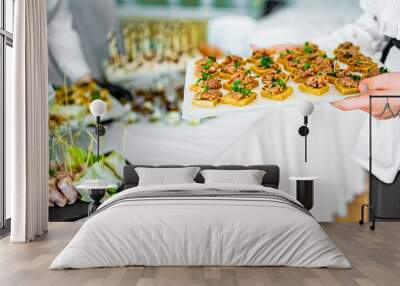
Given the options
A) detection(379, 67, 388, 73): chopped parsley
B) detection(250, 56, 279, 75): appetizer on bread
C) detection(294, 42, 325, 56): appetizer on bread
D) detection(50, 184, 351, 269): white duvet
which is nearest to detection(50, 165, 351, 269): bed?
detection(50, 184, 351, 269): white duvet

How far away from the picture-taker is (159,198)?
4.82m

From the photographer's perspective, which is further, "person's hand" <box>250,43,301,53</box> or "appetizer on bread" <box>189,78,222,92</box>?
"person's hand" <box>250,43,301,53</box>

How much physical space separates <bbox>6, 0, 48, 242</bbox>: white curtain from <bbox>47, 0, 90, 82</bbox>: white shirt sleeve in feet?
3.92

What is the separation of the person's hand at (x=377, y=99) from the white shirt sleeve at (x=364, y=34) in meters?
0.35

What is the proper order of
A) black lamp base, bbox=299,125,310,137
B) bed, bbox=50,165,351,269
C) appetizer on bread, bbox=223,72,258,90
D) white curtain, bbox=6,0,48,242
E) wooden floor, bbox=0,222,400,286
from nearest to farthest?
wooden floor, bbox=0,222,400,286, bed, bbox=50,165,351,269, white curtain, bbox=6,0,48,242, black lamp base, bbox=299,125,310,137, appetizer on bread, bbox=223,72,258,90

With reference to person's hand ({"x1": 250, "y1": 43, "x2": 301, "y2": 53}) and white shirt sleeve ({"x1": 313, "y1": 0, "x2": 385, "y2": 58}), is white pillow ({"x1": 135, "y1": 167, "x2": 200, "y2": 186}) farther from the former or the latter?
white shirt sleeve ({"x1": 313, "y1": 0, "x2": 385, "y2": 58})

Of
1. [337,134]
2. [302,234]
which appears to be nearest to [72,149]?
[337,134]

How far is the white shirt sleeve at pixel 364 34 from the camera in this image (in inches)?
290

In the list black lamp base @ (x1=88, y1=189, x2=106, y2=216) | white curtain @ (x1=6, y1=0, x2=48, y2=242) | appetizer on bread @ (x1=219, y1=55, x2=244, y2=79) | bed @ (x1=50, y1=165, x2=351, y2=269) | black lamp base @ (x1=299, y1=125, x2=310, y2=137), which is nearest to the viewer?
bed @ (x1=50, y1=165, x2=351, y2=269)

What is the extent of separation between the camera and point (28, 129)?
5684mm

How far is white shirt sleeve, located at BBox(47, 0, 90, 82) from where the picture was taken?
7391 mm

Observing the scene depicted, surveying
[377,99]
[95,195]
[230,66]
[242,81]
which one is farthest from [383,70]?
[95,195]

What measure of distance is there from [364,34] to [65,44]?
388 centimetres

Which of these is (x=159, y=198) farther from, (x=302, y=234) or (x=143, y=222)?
(x=302, y=234)
